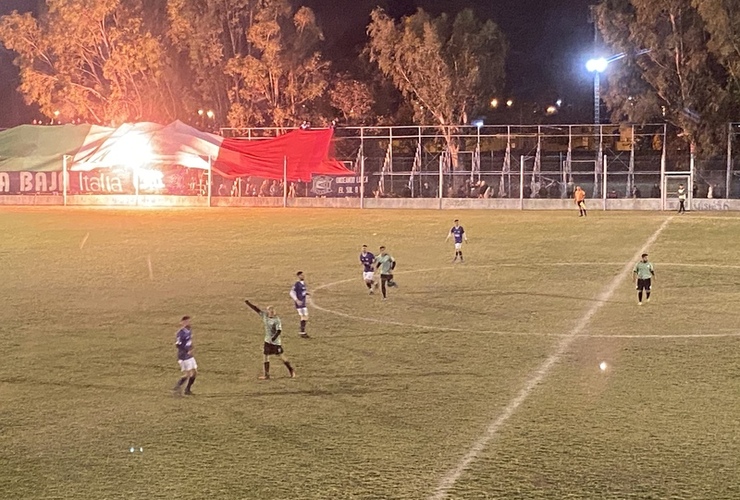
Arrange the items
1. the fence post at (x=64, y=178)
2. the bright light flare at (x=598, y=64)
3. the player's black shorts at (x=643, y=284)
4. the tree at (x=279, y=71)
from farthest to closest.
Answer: the tree at (x=279, y=71), the fence post at (x=64, y=178), the bright light flare at (x=598, y=64), the player's black shorts at (x=643, y=284)

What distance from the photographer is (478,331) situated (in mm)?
19234

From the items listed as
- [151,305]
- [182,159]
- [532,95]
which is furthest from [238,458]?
[532,95]

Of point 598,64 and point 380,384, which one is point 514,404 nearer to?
point 380,384

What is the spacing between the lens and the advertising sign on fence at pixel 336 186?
63312mm

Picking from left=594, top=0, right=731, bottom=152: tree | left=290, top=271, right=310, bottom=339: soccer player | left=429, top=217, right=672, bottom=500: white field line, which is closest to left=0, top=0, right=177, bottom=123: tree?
left=594, top=0, right=731, bottom=152: tree

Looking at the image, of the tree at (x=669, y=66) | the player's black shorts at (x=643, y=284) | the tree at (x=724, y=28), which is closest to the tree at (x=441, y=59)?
the tree at (x=669, y=66)

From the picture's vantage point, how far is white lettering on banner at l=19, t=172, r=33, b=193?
66875 millimetres

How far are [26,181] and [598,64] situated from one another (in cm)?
4226

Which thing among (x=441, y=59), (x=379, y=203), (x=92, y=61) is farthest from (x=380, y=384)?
(x=92, y=61)

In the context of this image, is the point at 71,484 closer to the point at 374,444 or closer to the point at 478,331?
the point at 374,444

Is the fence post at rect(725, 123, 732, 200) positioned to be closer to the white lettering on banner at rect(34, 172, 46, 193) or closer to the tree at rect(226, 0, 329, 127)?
the tree at rect(226, 0, 329, 127)

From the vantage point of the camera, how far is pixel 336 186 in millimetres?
63438

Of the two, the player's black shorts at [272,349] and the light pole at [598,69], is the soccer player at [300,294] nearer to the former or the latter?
the player's black shorts at [272,349]

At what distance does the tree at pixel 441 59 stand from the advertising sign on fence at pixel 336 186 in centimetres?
822
